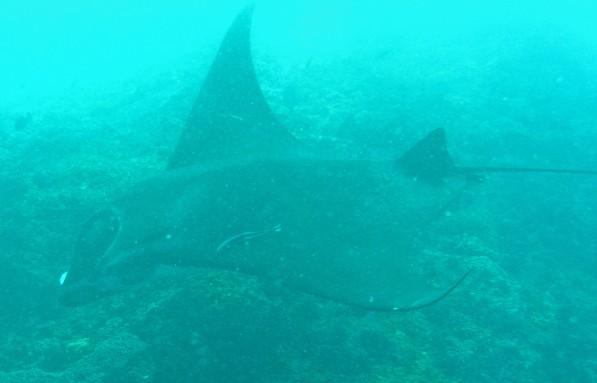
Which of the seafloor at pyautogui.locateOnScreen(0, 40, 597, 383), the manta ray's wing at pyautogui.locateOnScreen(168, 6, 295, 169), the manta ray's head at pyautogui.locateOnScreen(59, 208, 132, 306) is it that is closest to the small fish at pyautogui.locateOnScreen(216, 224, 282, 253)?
the manta ray's head at pyautogui.locateOnScreen(59, 208, 132, 306)

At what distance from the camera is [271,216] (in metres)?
4.04

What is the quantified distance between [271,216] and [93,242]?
5.39 ft

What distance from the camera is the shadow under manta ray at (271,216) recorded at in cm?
348

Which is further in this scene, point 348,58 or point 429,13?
point 429,13

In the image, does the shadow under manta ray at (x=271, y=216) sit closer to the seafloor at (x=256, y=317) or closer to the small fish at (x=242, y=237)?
the small fish at (x=242, y=237)

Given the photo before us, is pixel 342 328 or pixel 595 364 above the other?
pixel 342 328

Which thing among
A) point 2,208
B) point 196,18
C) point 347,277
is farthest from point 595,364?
point 196,18

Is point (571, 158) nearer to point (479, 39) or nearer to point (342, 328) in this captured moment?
point (342, 328)

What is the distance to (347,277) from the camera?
3494 millimetres

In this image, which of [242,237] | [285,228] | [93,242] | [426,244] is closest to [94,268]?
[93,242]

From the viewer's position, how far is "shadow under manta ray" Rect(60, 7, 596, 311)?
3.48m

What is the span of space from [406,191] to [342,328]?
1.67 m

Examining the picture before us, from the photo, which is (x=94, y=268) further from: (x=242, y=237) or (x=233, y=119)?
(x=233, y=119)

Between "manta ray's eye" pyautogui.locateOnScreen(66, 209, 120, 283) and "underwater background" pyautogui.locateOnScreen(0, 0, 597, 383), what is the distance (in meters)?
0.78
